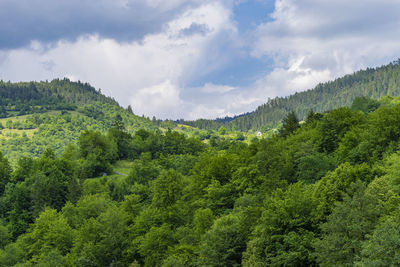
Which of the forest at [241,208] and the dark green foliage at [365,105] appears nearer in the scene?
the forest at [241,208]

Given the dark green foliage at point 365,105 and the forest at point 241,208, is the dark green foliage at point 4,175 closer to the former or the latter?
the forest at point 241,208

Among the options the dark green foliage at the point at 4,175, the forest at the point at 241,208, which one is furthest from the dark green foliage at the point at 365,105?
the dark green foliage at the point at 4,175

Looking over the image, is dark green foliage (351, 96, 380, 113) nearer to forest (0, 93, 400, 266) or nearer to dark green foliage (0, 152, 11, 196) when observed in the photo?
forest (0, 93, 400, 266)

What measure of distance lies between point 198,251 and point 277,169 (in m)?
27.8

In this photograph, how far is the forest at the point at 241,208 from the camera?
37.3 metres

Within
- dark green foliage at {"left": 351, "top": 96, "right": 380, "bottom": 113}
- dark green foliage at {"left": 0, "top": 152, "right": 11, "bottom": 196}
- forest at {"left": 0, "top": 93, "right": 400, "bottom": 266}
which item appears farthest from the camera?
dark green foliage at {"left": 351, "top": 96, "right": 380, "bottom": 113}

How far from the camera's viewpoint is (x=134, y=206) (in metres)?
76.7

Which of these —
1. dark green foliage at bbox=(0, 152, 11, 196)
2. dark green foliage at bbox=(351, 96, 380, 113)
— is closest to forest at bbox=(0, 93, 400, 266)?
dark green foliage at bbox=(0, 152, 11, 196)

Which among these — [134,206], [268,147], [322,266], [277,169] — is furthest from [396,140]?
[134,206]

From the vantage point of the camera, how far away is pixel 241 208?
180 feet

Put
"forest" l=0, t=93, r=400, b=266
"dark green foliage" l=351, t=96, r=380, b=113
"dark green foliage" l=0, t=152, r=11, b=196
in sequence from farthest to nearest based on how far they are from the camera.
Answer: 1. "dark green foliage" l=351, t=96, r=380, b=113
2. "dark green foliage" l=0, t=152, r=11, b=196
3. "forest" l=0, t=93, r=400, b=266

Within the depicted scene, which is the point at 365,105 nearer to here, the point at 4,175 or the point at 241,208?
the point at 241,208

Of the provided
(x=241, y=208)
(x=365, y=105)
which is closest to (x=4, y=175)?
(x=241, y=208)

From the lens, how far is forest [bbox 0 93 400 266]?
37.3 metres
